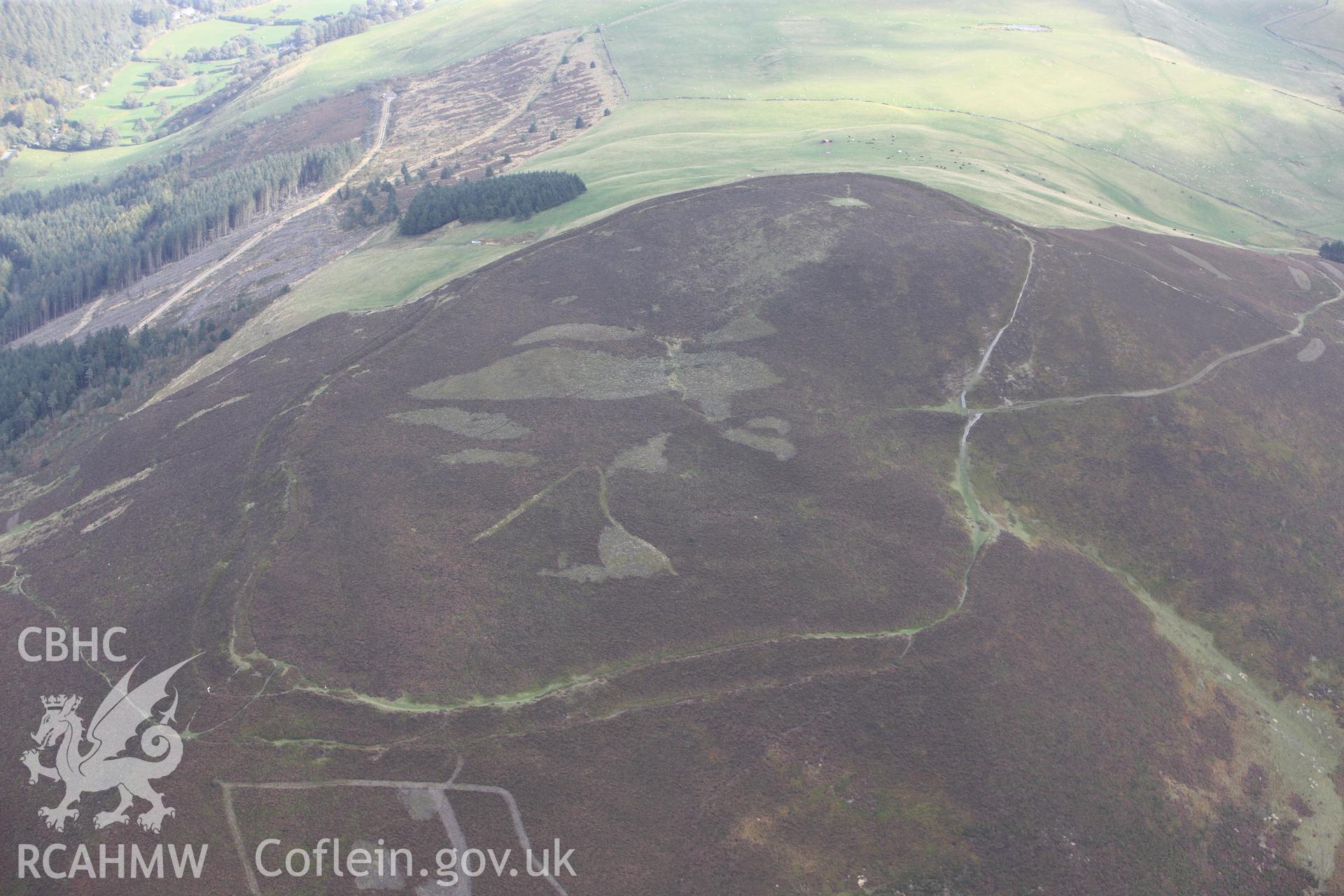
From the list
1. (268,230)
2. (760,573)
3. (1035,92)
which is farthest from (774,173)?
(268,230)

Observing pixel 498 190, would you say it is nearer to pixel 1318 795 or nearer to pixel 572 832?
pixel 572 832

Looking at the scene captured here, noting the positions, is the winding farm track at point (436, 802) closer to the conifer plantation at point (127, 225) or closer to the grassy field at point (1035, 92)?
the grassy field at point (1035, 92)

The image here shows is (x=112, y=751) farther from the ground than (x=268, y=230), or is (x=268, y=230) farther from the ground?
(x=268, y=230)

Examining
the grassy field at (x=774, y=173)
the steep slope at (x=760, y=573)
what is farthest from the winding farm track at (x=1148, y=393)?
the grassy field at (x=774, y=173)

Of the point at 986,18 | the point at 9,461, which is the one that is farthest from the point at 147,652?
the point at 986,18

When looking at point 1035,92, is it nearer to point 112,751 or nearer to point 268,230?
point 268,230

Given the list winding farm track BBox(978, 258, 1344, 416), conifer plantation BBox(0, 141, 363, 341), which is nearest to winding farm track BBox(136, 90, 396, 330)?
conifer plantation BBox(0, 141, 363, 341)
